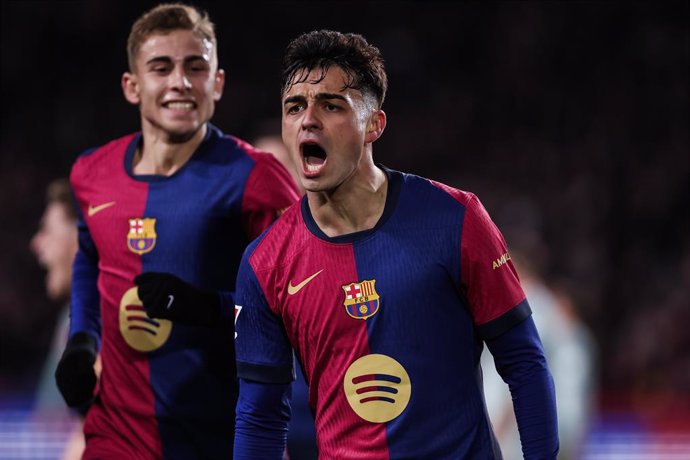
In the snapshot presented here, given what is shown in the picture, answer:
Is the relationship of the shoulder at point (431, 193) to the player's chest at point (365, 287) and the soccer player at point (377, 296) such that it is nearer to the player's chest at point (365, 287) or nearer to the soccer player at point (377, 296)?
the soccer player at point (377, 296)

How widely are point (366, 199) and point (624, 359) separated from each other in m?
7.24

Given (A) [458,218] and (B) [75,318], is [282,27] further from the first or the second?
(A) [458,218]

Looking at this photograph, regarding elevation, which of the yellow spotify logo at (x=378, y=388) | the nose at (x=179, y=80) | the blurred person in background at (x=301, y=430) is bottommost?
the blurred person in background at (x=301, y=430)

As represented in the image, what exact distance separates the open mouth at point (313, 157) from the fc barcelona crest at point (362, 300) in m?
0.32

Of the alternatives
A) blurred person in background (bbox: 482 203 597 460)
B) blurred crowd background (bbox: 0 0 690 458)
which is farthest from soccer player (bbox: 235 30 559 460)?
blurred crowd background (bbox: 0 0 690 458)

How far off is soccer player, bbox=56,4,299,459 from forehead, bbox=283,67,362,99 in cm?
72

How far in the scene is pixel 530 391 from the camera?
9.02ft

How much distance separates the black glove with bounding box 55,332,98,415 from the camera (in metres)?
3.58

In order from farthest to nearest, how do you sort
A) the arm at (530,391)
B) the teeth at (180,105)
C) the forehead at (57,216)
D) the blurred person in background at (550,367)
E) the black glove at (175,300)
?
the blurred person in background at (550,367)
the forehead at (57,216)
the teeth at (180,105)
the black glove at (175,300)
the arm at (530,391)

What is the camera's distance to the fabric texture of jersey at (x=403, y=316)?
2775 millimetres

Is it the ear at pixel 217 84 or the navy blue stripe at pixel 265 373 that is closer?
the navy blue stripe at pixel 265 373

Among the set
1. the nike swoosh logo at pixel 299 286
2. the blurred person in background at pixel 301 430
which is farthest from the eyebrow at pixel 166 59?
the nike swoosh logo at pixel 299 286

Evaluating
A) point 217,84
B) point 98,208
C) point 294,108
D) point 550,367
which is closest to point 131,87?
point 217,84

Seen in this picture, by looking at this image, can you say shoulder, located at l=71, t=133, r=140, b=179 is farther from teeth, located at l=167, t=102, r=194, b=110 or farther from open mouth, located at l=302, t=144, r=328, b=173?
open mouth, located at l=302, t=144, r=328, b=173
